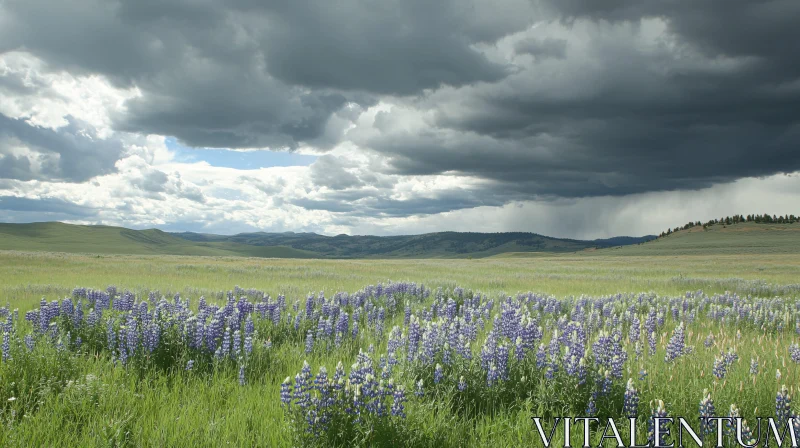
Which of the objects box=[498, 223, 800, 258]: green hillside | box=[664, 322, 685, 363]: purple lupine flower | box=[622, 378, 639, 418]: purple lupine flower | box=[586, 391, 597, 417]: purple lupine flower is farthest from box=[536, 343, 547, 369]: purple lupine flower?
box=[498, 223, 800, 258]: green hillside

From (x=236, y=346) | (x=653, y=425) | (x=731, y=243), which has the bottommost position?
(x=653, y=425)

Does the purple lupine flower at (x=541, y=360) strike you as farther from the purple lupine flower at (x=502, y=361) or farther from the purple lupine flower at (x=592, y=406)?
the purple lupine flower at (x=592, y=406)

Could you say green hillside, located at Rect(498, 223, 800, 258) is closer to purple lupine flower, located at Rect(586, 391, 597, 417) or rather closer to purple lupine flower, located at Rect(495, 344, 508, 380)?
purple lupine flower, located at Rect(586, 391, 597, 417)

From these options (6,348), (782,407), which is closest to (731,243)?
(782,407)

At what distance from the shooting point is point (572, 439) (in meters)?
4.65

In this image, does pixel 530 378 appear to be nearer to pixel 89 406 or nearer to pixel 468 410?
pixel 468 410

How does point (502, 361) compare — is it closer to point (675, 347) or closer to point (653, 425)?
point (653, 425)

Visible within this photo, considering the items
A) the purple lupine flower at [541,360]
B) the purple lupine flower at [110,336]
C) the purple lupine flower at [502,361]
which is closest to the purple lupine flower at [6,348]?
the purple lupine flower at [110,336]

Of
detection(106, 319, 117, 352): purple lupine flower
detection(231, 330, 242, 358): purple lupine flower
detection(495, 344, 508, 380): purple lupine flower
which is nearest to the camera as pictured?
detection(495, 344, 508, 380): purple lupine flower

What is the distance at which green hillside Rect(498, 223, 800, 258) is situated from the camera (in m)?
118

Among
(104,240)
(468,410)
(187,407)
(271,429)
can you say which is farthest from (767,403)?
(104,240)

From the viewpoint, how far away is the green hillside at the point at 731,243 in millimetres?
117562

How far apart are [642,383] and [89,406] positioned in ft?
22.3

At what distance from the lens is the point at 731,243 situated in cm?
13800
